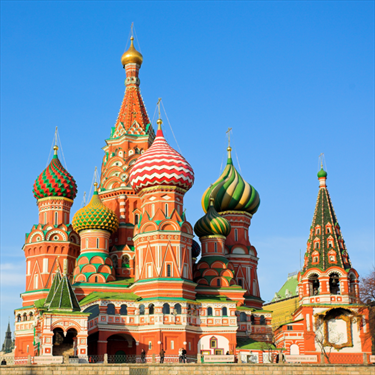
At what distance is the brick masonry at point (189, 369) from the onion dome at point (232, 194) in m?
A: 18.3

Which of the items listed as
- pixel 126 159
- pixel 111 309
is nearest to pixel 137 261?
pixel 111 309

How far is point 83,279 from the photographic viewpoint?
133ft

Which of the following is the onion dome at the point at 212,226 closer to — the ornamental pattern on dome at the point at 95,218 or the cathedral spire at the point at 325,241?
the ornamental pattern on dome at the point at 95,218

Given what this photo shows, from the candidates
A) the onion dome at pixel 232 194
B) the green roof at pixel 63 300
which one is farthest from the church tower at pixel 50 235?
the onion dome at pixel 232 194

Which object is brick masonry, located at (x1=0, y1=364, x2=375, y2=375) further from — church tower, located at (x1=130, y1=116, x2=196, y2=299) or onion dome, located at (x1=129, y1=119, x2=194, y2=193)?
onion dome, located at (x1=129, y1=119, x2=194, y2=193)

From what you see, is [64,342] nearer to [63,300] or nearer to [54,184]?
[63,300]

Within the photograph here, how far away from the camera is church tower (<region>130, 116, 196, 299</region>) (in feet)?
125

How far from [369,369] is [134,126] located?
24.6 m

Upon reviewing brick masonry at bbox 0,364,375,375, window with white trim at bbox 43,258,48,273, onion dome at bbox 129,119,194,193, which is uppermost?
onion dome at bbox 129,119,194,193

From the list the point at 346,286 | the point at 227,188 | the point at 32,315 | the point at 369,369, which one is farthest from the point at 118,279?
the point at 369,369

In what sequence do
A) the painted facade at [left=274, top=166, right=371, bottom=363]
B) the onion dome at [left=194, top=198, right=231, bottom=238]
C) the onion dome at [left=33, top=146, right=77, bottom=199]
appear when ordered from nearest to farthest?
the painted facade at [left=274, top=166, right=371, bottom=363] → the onion dome at [left=194, top=198, right=231, bottom=238] → the onion dome at [left=33, top=146, right=77, bottom=199]

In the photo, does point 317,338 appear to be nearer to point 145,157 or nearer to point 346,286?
point 346,286

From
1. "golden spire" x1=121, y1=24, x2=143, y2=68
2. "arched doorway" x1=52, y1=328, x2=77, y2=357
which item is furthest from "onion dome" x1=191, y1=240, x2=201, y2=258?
"golden spire" x1=121, y1=24, x2=143, y2=68

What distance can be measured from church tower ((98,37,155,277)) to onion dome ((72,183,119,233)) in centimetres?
163
